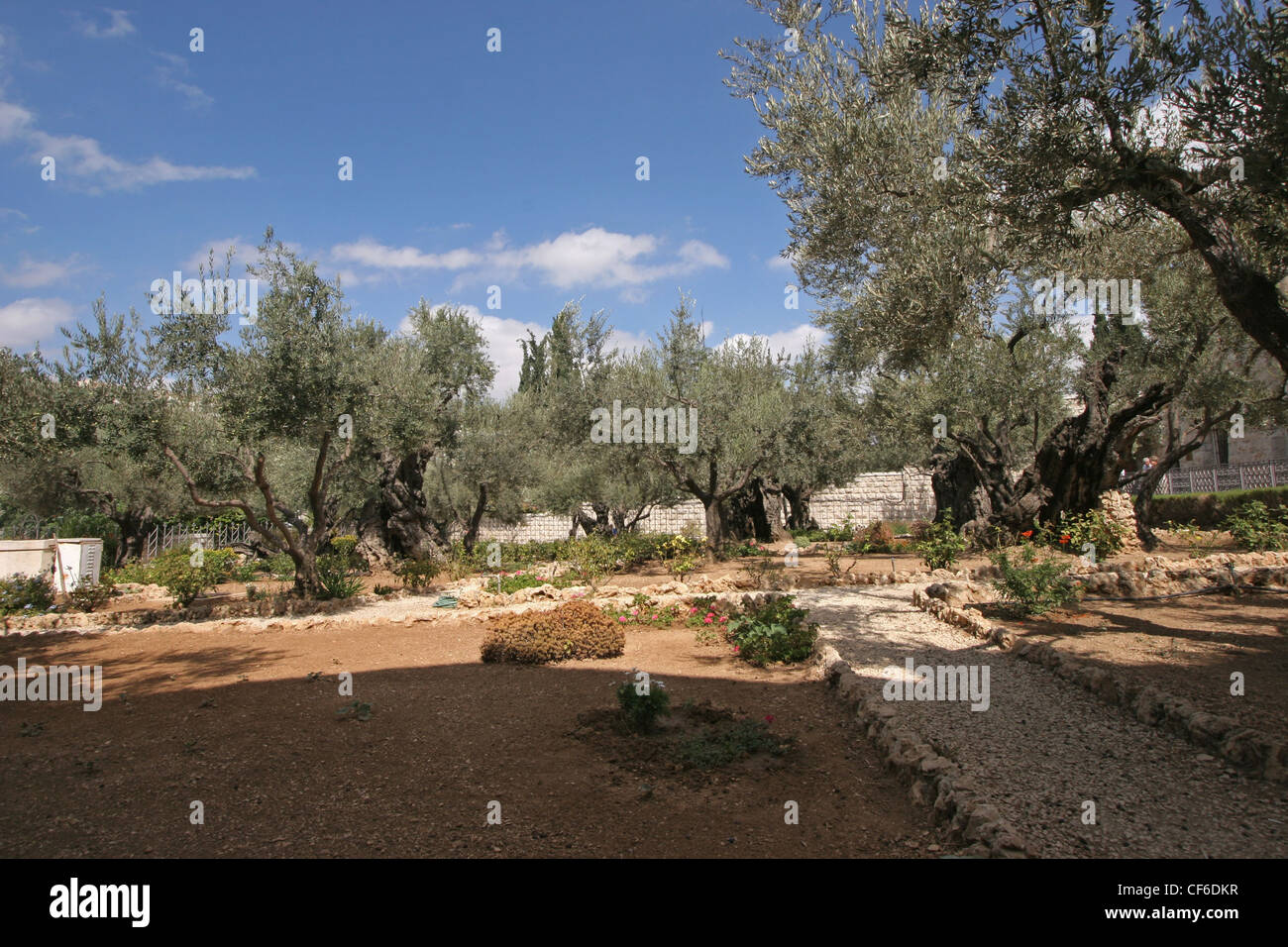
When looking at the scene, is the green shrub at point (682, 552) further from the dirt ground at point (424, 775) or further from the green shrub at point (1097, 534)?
the dirt ground at point (424, 775)

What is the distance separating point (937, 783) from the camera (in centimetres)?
395

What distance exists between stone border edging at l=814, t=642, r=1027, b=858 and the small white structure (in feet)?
50.9

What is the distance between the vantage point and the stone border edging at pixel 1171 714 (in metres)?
3.97

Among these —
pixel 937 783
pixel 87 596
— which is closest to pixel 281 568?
pixel 87 596

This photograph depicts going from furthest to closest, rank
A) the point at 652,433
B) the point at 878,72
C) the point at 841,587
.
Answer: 1. the point at 652,433
2. the point at 841,587
3. the point at 878,72

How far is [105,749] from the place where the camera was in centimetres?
521

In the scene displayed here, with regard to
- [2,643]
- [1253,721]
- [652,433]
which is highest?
[652,433]

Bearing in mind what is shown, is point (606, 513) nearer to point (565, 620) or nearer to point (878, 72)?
point (565, 620)

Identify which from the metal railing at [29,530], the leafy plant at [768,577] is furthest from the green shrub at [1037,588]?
the metal railing at [29,530]

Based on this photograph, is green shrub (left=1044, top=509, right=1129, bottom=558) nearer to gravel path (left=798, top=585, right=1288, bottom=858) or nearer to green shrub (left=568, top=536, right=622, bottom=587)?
gravel path (left=798, top=585, right=1288, bottom=858)

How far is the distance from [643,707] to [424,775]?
1.58 m

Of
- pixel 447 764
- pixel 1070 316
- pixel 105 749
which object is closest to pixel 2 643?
pixel 105 749
